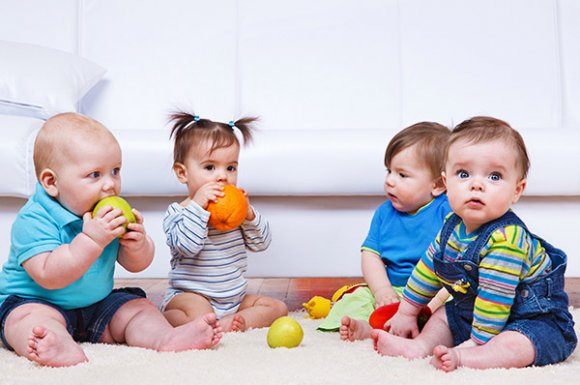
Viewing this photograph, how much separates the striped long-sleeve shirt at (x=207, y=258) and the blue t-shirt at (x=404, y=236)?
0.91 ft

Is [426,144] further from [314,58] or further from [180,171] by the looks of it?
[314,58]

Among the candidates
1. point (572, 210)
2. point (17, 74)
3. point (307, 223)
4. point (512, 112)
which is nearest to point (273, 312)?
point (307, 223)

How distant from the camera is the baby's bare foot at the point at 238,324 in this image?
4.88ft

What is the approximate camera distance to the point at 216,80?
2.33m

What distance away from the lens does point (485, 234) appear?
1162 millimetres

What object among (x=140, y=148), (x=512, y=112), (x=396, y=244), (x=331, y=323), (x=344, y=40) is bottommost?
(x=331, y=323)

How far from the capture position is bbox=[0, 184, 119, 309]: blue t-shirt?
1.29 m

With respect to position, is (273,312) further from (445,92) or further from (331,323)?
(445,92)

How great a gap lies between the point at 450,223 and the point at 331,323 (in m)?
0.39

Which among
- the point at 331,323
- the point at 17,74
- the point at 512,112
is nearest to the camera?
the point at 331,323

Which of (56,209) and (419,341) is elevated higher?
(56,209)

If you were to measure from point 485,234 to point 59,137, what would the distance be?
76cm

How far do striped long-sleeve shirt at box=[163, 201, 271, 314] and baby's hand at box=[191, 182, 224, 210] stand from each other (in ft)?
0.05

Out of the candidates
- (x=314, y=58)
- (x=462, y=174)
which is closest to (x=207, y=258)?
(x=462, y=174)
